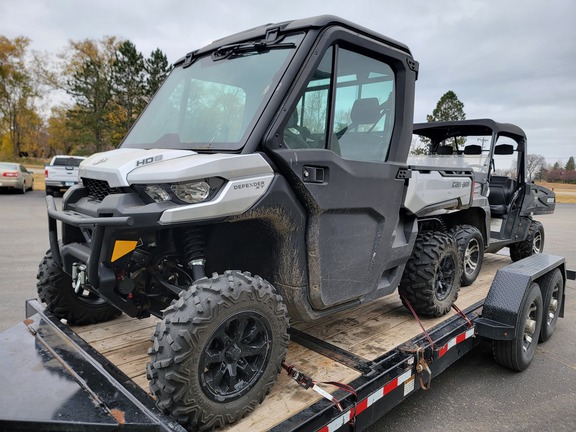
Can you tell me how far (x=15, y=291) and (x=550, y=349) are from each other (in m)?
6.59

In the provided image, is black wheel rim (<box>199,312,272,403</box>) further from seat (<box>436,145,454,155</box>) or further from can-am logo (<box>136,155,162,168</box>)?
seat (<box>436,145,454,155</box>)

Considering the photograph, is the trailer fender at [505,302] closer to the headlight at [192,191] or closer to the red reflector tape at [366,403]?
the red reflector tape at [366,403]

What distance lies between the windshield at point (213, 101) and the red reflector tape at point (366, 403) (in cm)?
151

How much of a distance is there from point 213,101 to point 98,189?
35.1 inches

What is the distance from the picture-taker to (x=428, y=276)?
12.6 ft

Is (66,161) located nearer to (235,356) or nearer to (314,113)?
(314,113)

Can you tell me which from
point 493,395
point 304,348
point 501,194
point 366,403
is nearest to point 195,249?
point 304,348

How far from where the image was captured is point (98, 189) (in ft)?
8.49

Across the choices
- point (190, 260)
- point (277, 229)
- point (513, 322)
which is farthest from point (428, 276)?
point (190, 260)

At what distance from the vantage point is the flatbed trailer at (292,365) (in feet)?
6.87

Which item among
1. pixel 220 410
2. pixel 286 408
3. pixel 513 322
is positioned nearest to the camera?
pixel 220 410

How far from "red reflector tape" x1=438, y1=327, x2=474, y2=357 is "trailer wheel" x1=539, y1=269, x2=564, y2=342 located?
1327mm

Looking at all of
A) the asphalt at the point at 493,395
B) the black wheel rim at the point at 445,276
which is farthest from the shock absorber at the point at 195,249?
the black wheel rim at the point at 445,276

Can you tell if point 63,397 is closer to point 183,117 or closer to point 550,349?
point 183,117
